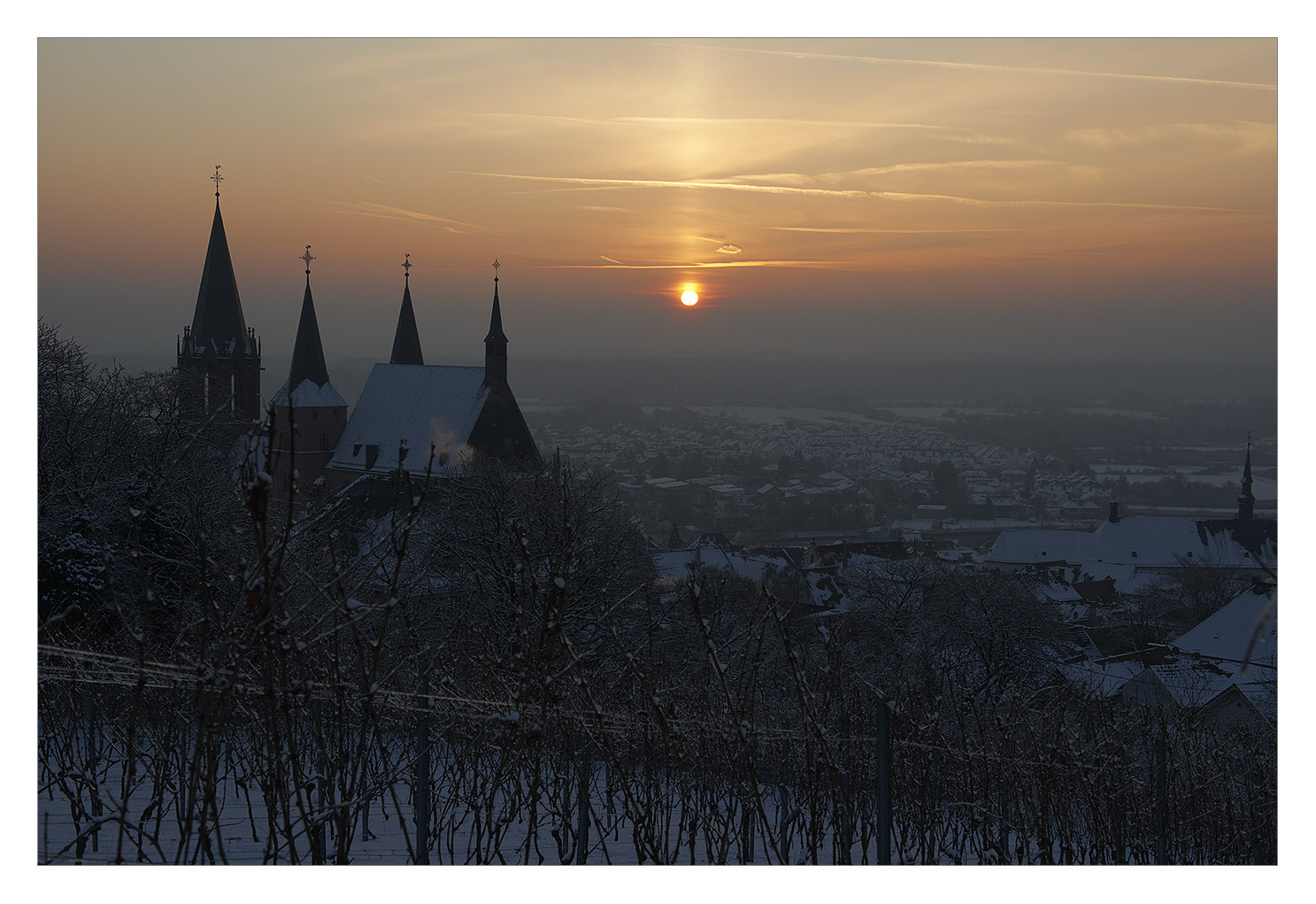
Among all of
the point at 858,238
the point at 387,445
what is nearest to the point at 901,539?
the point at 858,238

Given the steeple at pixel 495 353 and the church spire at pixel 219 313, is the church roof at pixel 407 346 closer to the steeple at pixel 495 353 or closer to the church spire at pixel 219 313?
the steeple at pixel 495 353

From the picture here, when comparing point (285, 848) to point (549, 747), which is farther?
point (549, 747)

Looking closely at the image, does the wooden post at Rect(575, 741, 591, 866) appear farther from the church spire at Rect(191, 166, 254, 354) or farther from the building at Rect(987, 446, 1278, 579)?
the church spire at Rect(191, 166, 254, 354)

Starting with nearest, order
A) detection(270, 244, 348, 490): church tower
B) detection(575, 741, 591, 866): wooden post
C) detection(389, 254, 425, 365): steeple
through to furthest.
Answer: detection(575, 741, 591, 866): wooden post < detection(270, 244, 348, 490): church tower < detection(389, 254, 425, 365): steeple

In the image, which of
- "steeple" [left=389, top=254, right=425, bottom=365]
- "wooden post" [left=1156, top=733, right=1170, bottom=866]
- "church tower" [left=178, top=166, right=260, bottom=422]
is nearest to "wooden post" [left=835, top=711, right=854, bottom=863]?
"wooden post" [left=1156, top=733, right=1170, bottom=866]

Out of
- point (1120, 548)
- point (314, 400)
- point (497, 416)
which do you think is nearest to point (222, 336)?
point (314, 400)

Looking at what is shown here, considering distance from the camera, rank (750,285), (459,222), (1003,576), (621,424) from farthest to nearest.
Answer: (1003,576)
(621,424)
(750,285)
(459,222)
